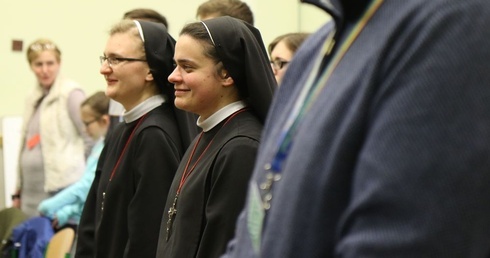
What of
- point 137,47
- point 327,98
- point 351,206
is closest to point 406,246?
point 351,206

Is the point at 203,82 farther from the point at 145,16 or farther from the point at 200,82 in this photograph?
the point at 145,16

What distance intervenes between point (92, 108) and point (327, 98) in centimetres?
468

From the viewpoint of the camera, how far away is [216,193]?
2.86 m

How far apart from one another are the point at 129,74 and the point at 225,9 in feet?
2.41

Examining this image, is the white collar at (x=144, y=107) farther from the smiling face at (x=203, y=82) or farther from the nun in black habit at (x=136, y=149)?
the smiling face at (x=203, y=82)

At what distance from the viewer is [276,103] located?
153cm

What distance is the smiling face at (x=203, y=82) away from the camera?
3.11m

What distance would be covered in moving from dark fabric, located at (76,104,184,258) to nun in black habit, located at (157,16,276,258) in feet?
0.86

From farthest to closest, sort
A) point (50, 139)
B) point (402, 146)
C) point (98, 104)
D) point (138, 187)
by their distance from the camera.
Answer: point (50, 139) → point (98, 104) → point (138, 187) → point (402, 146)

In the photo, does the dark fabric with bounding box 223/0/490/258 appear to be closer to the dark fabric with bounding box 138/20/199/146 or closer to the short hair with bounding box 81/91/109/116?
the dark fabric with bounding box 138/20/199/146

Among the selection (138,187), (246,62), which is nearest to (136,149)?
(138,187)

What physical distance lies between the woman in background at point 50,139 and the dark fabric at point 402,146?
5.16 metres

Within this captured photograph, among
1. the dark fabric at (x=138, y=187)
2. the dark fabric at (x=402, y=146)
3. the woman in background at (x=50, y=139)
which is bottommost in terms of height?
the woman in background at (x=50, y=139)

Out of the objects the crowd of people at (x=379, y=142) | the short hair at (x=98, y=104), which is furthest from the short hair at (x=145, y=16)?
the crowd of people at (x=379, y=142)
